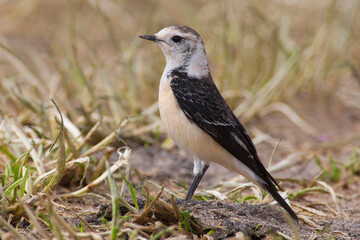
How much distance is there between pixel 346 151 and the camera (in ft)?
21.5

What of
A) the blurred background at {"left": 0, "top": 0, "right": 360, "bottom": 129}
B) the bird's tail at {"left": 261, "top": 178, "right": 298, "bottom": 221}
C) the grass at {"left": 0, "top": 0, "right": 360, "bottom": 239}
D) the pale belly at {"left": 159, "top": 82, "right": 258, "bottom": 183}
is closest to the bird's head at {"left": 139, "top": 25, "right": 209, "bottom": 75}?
the pale belly at {"left": 159, "top": 82, "right": 258, "bottom": 183}

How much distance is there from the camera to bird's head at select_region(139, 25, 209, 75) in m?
4.41

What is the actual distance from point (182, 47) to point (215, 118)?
74cm

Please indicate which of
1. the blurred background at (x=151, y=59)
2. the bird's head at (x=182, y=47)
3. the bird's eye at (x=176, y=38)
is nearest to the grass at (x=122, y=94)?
the blurred background at (x=151, y=59)

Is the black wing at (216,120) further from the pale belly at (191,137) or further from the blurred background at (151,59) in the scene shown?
the blurred background at (151,59)

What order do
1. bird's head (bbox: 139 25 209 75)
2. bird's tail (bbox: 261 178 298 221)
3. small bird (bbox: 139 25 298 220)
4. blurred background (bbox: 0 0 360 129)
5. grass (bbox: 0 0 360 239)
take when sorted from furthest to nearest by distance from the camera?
blurred background (bbox: 0 0 360 129) < bird's head (bbox: 139 25 209 75) < small bird (bbox: 139 25 298 220) < bird's tail (bbox: 261 178 298 221) < grass (bbox: 0 0 360 239)

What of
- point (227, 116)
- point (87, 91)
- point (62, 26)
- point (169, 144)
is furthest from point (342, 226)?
point (62, 26)

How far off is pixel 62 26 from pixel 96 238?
8054 mm

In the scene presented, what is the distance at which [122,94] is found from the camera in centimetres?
659

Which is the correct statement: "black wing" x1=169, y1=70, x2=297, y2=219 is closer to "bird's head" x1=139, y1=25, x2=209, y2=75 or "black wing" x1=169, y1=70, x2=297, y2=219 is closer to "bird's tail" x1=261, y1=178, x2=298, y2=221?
"bird's tail" x1=261, y1=178, x2=298, y2=221

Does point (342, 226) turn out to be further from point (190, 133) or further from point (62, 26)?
point (62, 26)

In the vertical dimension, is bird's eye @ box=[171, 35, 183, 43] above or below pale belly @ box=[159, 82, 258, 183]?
above

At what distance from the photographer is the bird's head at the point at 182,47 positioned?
441cm

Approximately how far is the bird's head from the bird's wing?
214 millimetres
